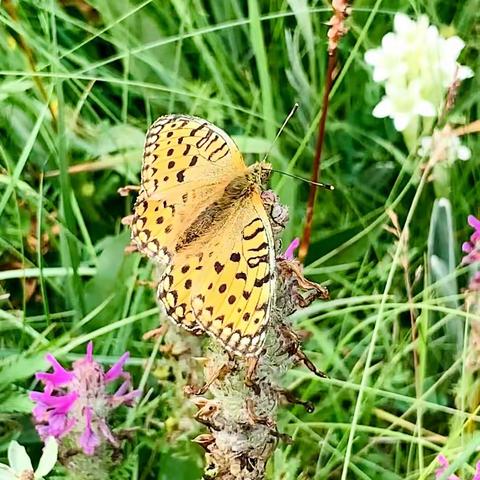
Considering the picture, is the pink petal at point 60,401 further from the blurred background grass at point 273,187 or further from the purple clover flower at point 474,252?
the purple clover flower at point 474,252

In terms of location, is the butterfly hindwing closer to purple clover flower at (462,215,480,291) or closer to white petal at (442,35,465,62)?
purple clover flower at (462,215,480,291)

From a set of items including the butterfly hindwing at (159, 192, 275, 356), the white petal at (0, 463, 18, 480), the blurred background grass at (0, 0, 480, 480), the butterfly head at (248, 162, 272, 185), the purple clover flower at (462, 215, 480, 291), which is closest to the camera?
the butterfly hindwing at (159, 192, 275, 356)

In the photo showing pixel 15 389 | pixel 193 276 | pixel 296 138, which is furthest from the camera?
pixel 296 138

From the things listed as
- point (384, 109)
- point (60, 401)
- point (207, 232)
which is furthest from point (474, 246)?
point (60, 401)

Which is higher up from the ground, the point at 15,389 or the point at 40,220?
the point at 40,220

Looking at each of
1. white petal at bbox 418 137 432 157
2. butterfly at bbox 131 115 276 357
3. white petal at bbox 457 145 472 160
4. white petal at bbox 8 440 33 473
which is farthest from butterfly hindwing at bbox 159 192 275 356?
white petal at bbox 457 145 472 160

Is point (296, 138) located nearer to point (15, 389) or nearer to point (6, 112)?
point (6, 112)

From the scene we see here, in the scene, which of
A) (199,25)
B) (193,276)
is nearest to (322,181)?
(199,25)

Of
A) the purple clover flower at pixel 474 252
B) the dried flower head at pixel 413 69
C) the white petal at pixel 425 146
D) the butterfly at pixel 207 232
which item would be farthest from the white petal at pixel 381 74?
the butterfly at pixel 207 232
